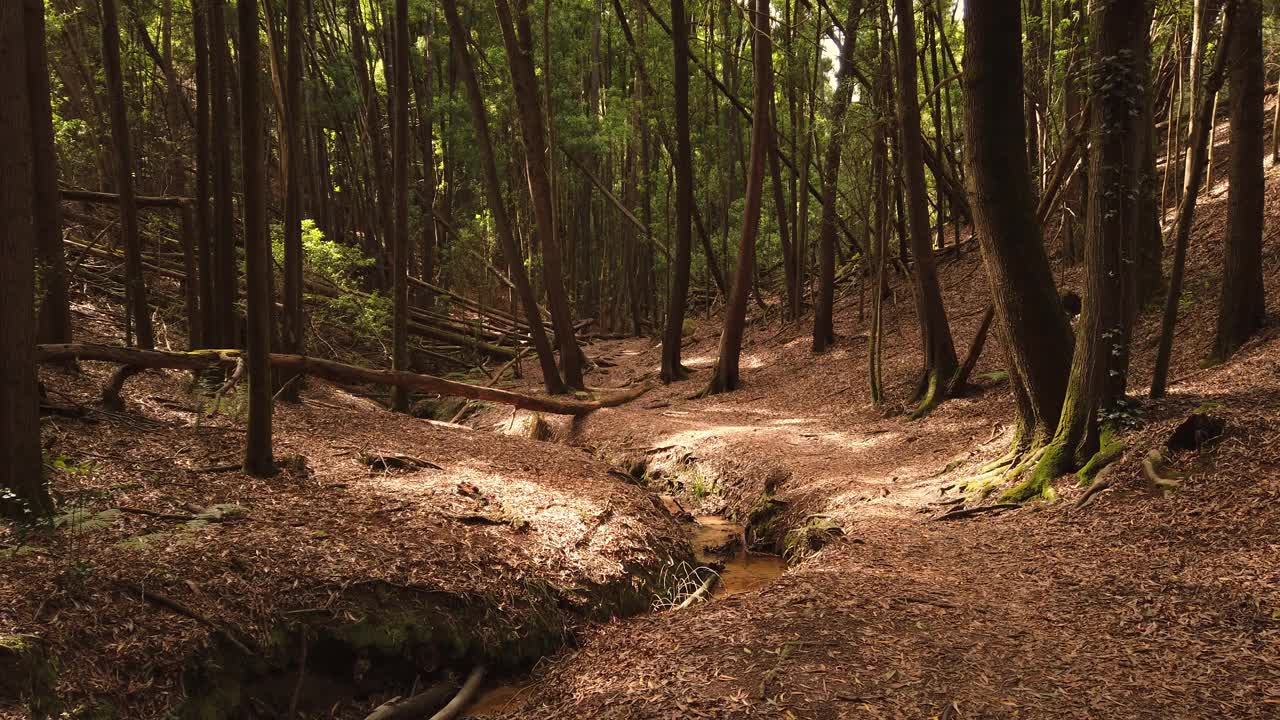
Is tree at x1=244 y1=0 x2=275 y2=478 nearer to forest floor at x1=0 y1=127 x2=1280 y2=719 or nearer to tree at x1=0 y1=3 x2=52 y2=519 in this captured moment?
forest floor at x1=0 y1=127 x2=1280 y2=719

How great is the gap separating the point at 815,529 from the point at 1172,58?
7.82 metres

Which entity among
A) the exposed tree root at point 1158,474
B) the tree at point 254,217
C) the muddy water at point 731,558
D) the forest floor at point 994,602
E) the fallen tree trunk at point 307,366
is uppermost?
the tree at point 254,217

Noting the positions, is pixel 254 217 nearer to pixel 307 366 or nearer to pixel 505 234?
pixel 307 366

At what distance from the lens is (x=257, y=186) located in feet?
19.3

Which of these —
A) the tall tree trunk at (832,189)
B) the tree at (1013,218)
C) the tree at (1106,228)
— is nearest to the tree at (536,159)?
the tall tree trunk at (832,189)

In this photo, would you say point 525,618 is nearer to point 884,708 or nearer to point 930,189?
point 884,708

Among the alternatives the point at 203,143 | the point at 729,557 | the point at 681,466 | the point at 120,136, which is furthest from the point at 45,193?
the point at 681,466

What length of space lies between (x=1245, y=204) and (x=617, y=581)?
24.1 ft

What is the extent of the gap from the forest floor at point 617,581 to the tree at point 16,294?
11.3 inches

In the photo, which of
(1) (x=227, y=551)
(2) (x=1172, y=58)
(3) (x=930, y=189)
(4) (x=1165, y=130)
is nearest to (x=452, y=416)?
(1) (x=227, y=551)

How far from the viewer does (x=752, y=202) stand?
1514 cm

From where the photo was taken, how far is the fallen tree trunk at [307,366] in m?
7.40

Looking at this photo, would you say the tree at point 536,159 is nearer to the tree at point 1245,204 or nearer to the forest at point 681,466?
the forest at point 681,466

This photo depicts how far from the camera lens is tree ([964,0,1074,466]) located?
7.03 m
